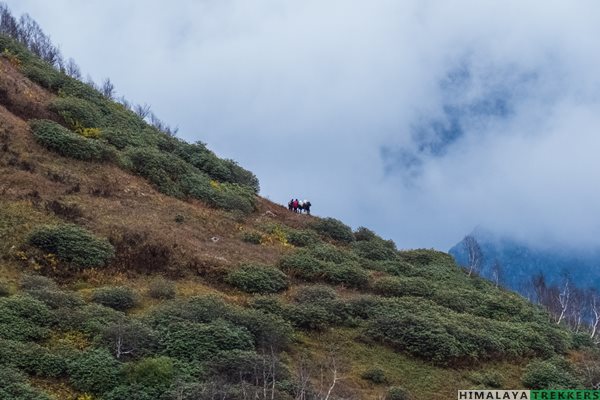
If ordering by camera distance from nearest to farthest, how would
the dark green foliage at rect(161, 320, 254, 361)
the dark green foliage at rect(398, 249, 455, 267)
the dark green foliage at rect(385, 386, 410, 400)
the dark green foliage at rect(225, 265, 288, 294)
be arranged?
the dark green foliage at rect(161, 320, 254, 361)
the dark green foliage at rect(385, 386, 410, 400)
the dark green foliage at rect(225, 265, 288, 294)
the dark green foliage at rect(398, 249, 455, 267)

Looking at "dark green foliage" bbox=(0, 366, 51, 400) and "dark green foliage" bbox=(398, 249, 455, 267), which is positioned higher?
"dark green foliage" bbox=(398, 249, 455, 267)

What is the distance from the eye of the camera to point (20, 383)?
14.0 meters

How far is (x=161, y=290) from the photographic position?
858 inches

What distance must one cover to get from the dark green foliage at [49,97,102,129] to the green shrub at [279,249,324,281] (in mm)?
16664

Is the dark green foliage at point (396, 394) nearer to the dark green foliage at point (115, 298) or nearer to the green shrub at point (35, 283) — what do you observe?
the dark green foliage at point (115, 298)

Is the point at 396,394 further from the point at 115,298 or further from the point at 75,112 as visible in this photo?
the point at 75,112

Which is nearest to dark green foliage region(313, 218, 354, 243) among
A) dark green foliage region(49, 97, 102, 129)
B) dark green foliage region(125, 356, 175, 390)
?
dark green foliage region(49, 97, 102, 129)

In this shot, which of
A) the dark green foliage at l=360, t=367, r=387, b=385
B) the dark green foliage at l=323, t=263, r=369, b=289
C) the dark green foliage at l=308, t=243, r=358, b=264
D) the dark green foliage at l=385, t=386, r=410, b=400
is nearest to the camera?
the dark green foliage at l=385, t=386, r=410, b=400

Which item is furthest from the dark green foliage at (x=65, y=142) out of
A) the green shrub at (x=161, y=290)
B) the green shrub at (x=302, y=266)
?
the green shrub at (x=161, y=290)

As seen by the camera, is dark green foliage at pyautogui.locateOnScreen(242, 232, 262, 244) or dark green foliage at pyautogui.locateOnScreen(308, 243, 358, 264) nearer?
dark green foliage at pyautogui.locateOnScreen(308, 243, 358, 264)

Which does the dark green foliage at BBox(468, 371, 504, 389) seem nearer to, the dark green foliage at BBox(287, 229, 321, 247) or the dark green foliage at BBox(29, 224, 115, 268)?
the dark green foliage at BBox(29, 224, 115, 268)

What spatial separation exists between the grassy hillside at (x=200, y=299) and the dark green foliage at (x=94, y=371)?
0.15ft

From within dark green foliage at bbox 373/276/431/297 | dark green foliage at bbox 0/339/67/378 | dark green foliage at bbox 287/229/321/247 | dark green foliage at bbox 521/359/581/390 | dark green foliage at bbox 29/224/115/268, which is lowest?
dark green foliage at bbox 0/339/67/378

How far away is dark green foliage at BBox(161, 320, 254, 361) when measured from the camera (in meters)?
17.1
